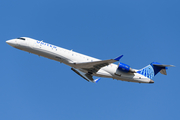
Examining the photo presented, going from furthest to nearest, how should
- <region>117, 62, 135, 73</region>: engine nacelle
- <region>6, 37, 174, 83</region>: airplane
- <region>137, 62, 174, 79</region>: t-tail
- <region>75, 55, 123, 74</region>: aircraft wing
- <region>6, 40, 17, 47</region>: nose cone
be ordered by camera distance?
<region>137, 62, 174, 79</region>: t-tail, <region>117, 62, 135, 73</region>: engine nacelle, <region>6, 40, 17, 47</region>: nose cone, <region>6, 37, 174, 83</region>: airplane, <region>75, 55, 123, 74</region>: aircraft wing

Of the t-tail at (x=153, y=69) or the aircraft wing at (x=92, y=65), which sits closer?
the aircraft wing at (x=92, y=65)

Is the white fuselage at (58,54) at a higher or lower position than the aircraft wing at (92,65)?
higher

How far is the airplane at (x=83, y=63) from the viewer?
985 inches

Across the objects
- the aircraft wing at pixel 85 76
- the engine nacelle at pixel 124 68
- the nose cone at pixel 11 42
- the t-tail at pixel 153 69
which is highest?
the nose cone at pixel 11 42

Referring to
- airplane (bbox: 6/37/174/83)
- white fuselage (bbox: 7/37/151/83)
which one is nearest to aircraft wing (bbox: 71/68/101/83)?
airplane (bbox: 6/37/174/83)

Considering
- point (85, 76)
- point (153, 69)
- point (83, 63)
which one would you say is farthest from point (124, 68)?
point (153, 69)

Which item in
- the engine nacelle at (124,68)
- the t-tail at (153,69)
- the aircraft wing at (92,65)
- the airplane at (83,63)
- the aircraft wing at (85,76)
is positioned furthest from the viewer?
the t-tail at (153,69)

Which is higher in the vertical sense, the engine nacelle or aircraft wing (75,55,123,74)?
the engine nacelle

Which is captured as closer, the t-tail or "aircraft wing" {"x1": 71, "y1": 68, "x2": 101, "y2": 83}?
"aircraft wing" {"x1": 71, "y1": 68, "x2": 101, "y2": 83}

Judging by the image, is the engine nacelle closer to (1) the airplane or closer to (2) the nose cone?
(1) the airplane

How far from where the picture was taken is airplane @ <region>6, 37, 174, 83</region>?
25.0 m

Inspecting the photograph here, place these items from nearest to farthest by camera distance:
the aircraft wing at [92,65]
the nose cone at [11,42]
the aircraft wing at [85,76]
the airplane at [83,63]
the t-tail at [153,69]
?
the aircraft wing at [92,65] < the airplane at [83,63] < the nose cone at [11,42] < the aircraft wing at [85,76] < the t-tail at [153,69]

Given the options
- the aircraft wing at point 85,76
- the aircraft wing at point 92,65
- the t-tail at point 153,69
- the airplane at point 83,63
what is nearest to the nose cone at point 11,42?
the airplane at point 83,63

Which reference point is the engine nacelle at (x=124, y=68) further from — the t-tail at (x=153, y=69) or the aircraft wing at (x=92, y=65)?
the t-tail at (x=153, y=69)
